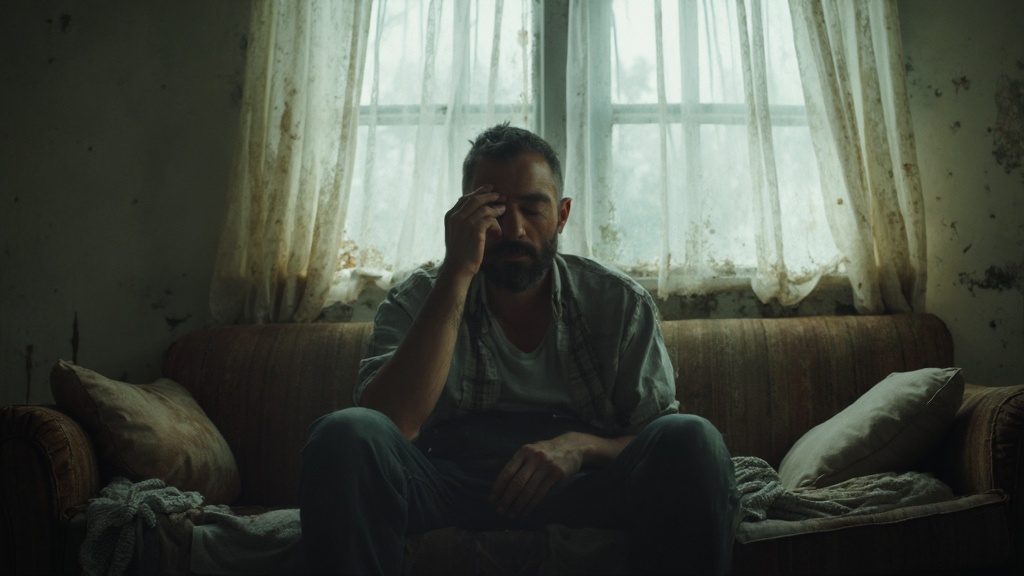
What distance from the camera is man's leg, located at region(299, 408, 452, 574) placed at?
1180mm

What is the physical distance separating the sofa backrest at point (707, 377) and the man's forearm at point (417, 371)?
76 centimetres

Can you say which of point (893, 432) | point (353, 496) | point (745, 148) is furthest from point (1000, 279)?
point (353, 496)

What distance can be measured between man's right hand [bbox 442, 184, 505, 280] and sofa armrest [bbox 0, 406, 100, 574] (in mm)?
921

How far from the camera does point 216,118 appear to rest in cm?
265

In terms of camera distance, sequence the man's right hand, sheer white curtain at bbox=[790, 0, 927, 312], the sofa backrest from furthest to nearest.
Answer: sheer white curtain at bbox=[790, 0, 927, 312] → the sofa backrest → the man's right hand

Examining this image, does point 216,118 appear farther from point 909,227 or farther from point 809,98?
point 909,227

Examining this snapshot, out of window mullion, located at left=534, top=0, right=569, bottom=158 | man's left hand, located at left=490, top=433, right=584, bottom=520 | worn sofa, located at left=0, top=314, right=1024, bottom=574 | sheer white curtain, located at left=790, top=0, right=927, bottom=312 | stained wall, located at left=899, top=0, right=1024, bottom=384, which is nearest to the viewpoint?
man's left hand, located at left=490, top=433, right=584, bottom=520

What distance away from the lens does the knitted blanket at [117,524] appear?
149cm

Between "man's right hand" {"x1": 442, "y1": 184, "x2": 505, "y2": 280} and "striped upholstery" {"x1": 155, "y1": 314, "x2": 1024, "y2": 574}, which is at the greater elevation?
"man's right hand" {"x1": 442, "y1": 184, "x2": 505, "y2": 280}

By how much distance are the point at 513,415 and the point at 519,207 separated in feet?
1.60

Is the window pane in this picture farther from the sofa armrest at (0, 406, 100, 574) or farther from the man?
the sofa armrest at (0, 406, 100, 574)

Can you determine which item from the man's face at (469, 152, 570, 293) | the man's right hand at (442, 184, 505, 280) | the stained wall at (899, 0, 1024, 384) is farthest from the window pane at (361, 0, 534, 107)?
the stained wall at (899, 0, 1024, 384)

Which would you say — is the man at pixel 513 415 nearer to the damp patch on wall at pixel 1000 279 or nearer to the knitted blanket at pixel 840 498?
the knitted blanket at pixel 840 498

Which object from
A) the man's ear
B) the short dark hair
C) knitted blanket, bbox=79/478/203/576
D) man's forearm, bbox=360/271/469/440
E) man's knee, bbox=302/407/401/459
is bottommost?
knitted blanket, bbox=79/478/203/576
